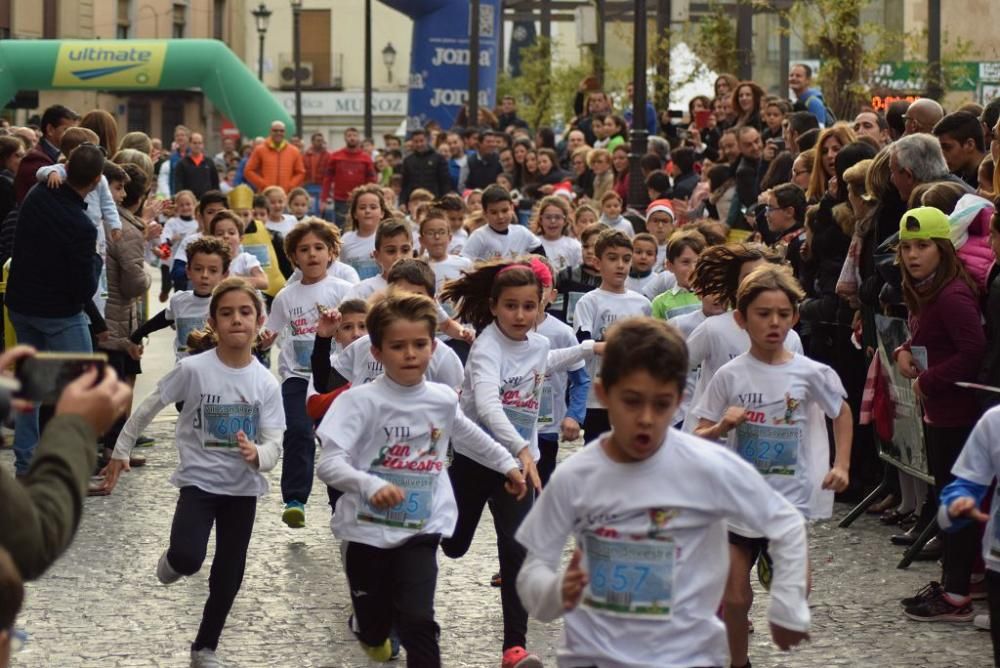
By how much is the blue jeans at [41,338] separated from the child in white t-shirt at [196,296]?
1.19 feet

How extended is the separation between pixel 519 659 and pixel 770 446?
1.21 m

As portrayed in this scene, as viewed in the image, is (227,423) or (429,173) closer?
(227,423)

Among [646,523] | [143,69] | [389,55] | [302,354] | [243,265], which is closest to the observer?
[646,523]

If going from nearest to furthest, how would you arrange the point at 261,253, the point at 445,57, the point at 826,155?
the point at 826,155, the point at 261,253, the point at 445,57

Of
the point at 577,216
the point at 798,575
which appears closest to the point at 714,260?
the point at 798,575

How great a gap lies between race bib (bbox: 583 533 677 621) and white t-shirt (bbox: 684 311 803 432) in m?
3.01

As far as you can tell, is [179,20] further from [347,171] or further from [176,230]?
[176,230]

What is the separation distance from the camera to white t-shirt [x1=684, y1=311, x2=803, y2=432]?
7859 mm

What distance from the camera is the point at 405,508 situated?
6.55 metres

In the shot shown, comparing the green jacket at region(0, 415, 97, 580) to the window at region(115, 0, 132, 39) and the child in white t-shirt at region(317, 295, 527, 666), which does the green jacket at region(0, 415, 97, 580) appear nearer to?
the child in white t-shirt at region(317, 295, 527, 666)

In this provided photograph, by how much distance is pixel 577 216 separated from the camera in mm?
15539

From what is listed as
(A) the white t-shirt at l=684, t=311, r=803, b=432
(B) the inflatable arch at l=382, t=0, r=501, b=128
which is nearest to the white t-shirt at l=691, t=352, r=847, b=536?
(A) the white t-shirt at l=684, t=311, r=803, b=432

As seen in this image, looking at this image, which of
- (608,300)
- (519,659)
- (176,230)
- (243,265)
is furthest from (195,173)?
(519,659)

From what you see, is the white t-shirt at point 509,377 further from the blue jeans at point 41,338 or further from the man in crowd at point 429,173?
the man in crowd at point 429,173
